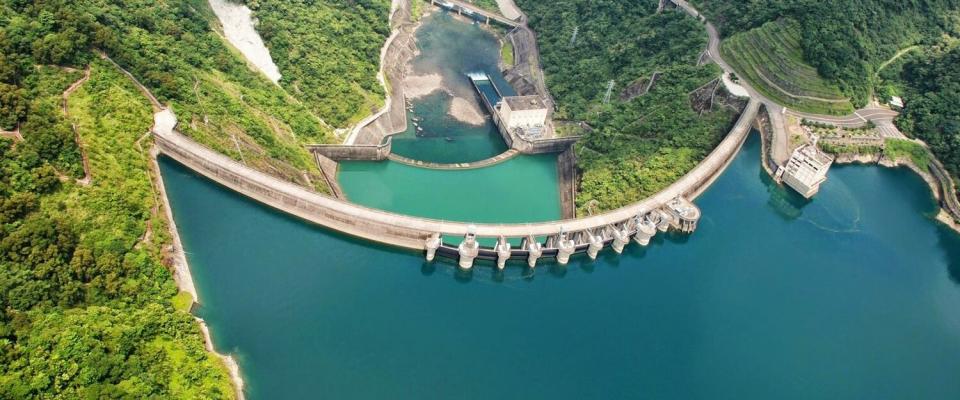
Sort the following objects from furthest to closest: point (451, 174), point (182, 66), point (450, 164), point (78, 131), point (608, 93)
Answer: point (608, 93) → point (450, 164) → point (451, 174) → point (182, 66) → point (78, 131)

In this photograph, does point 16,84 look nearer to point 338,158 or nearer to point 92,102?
point 92,102

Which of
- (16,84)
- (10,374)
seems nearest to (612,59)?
(16,84)

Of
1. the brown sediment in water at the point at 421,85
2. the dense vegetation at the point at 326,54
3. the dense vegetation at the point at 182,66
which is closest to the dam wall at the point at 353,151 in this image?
the dense vegetation at the point at 182,66

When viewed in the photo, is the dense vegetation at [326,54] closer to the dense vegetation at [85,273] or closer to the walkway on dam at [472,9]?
the dense vegetation at [85,273]

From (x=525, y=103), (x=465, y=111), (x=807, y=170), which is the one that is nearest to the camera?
(x=807, y=170)

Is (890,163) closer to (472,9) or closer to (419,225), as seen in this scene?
(419,225)

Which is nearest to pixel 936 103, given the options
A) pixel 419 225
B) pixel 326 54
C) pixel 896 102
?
pixel 896 102
